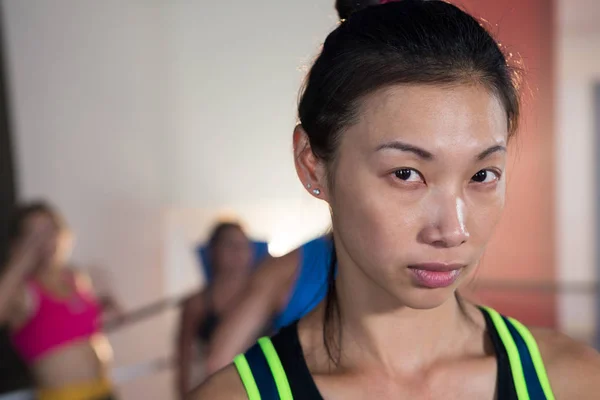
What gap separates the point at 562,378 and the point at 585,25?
3042 millimetres

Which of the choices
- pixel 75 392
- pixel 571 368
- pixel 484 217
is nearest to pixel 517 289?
pixel 75 392

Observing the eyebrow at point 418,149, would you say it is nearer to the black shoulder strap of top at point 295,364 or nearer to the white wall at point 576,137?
the black shoulder strap of top at point 295,364

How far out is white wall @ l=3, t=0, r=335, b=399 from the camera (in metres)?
3.91

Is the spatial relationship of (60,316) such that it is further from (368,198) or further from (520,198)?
(368,198)

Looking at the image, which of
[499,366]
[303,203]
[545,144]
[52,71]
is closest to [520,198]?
[545,144]

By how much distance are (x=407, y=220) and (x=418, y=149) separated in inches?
2.4

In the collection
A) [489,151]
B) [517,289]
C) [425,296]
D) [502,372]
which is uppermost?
[489,151]

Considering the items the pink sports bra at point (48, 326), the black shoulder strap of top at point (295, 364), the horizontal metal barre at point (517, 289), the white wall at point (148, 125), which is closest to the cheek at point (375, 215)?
the black shoulder strap of top at point (295, 364)

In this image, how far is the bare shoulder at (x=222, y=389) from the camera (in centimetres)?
73

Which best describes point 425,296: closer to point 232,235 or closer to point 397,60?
point 397,60

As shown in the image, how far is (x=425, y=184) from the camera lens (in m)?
0.69

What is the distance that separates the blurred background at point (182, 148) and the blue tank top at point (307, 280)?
2.20m

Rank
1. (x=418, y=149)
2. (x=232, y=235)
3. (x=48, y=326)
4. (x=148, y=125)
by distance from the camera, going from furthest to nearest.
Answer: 1. (x=148, y=125)
2. (x=232, y=235)
3. (x=48, y=326)
4. (x=418, y=149)

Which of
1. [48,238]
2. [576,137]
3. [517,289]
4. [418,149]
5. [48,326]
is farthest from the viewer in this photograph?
[517,289]
